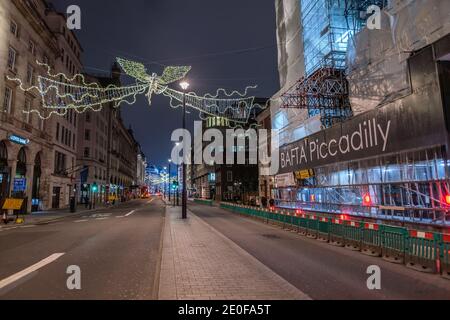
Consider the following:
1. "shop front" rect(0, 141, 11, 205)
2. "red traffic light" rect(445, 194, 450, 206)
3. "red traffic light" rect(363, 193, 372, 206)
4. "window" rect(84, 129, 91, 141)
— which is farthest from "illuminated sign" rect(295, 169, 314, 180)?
"window" rect(84, 129, 91, 141)

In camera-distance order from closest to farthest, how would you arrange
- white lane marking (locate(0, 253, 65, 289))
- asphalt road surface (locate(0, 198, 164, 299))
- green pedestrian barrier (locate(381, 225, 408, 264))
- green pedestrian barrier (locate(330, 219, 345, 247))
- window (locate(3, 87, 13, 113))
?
asphalt road surface (locate(0, 198, 164, 299)), white lane marking (locate(0, 253, 65, 289)), green pedestrian barrier (locate(381, 225, 408, 264)), green pedestrian barrier (locate(330, 219, 345, 247)), window (locate(3, 87, 13, 113))

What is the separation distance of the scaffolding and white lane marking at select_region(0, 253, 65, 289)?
19252mm

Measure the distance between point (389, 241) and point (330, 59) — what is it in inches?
724

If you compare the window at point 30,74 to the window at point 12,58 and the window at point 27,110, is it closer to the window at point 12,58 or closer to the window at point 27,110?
the window at point 27,110

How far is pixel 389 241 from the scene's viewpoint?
371 inches

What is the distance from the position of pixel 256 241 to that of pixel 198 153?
9832cm

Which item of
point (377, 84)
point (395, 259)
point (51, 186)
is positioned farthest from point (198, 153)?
point (395, 259)

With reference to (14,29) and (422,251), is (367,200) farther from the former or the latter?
(14,29)

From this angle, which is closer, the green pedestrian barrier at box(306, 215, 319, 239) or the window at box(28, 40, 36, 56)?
the green pedestrian barrier at box(306, 215, 319, 239)

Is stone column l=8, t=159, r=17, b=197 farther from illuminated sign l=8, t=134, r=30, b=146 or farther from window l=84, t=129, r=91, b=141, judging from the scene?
window l=84, t=129, r=91, b=141

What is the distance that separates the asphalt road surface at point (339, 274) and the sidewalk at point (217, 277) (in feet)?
2.01

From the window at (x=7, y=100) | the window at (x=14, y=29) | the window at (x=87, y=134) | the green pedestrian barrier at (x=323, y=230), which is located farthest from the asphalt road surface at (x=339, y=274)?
the window at (x=87, y=134)

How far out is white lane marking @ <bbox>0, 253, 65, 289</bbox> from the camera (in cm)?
685
